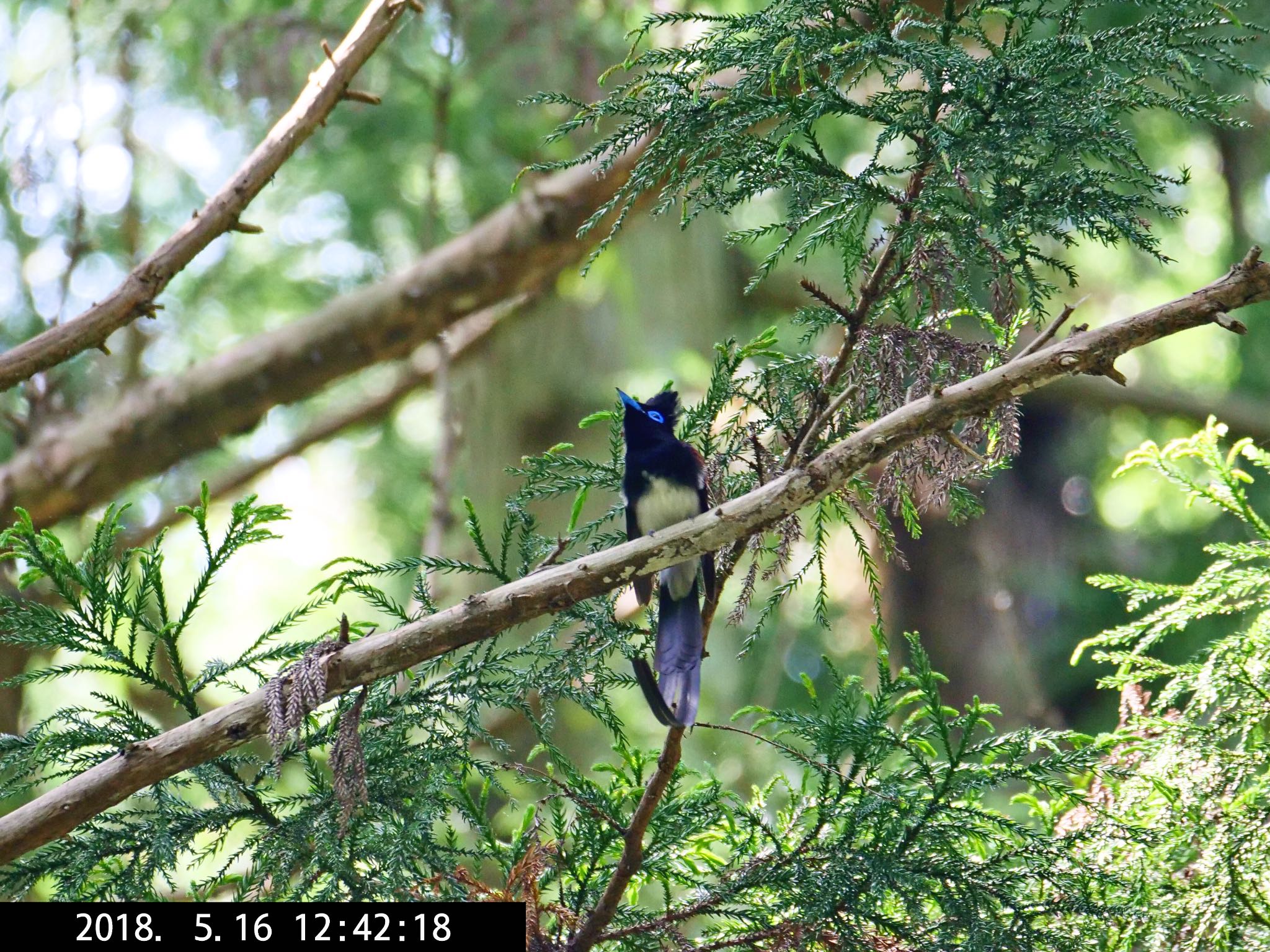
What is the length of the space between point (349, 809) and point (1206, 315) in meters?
2.09

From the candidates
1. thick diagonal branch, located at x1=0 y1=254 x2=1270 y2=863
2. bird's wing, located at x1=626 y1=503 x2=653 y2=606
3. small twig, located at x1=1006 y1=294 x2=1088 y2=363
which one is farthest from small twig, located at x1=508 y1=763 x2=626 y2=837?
small twig, located at x1=1006 y1=294 x2=1088 y2=363

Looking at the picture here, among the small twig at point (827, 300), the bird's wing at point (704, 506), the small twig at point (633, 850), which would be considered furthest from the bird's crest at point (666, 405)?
the small twig at point (633, 850)

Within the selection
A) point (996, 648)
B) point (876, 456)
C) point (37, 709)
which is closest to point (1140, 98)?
point (876, 456)

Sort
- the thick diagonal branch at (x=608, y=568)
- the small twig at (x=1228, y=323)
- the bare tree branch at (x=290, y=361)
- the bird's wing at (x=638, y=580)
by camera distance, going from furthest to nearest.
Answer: the bare tree branch at (x=290, y=361) < the bird's wing at (x=638, y=580) < the thick diagonal branch at (x=608, y=568) < the small twig at (x=1228, y=323)

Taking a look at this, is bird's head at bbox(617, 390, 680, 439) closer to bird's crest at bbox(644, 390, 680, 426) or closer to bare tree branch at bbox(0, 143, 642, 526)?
bird's crest at bbox(644, 390, 680, 426)

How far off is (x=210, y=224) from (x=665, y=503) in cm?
175

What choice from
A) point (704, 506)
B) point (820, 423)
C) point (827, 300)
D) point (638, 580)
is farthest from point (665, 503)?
point (827, 300)

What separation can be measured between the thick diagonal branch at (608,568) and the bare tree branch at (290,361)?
12.3 feet

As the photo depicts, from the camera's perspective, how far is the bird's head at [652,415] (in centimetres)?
345

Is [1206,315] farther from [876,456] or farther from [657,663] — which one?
[657,663]

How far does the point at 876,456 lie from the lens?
7.69 feet

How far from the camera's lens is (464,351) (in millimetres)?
7602

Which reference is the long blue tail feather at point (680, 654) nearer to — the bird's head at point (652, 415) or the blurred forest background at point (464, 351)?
the bird's head at point (652, 415)

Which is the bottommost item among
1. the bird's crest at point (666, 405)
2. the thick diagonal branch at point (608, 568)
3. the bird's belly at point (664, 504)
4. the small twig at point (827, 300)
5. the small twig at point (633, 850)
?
the small twig at point (633, 850)
